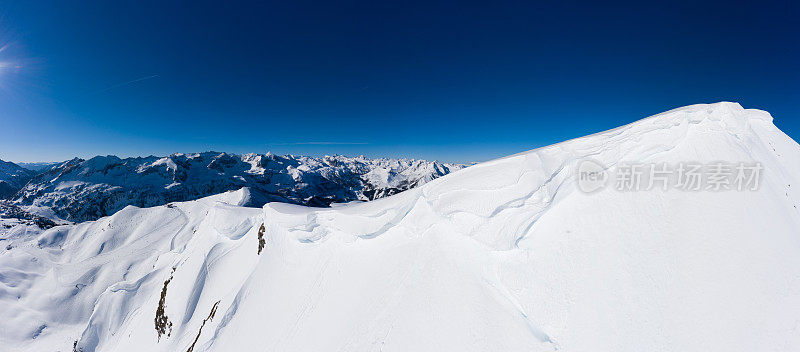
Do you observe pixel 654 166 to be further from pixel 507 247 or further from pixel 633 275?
pixel 507 247

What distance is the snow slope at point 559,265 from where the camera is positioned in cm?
498

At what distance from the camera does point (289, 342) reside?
902cm

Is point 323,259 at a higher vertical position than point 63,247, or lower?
higher

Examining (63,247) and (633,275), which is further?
(63,247)

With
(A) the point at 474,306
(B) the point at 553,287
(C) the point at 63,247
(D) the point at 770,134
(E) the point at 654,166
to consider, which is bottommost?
(C) the point at 63,247

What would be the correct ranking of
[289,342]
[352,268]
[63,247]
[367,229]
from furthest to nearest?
[63,247], [367,229], [352,268], [289,342]

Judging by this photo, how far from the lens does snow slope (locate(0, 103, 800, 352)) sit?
196 inches

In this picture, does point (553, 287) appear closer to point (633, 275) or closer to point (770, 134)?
point (633, 275)

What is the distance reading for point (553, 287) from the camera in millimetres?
5918

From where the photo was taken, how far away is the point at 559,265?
6.14m

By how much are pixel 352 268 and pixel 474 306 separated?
17.1 feet

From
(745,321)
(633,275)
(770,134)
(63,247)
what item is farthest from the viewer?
(63,247)

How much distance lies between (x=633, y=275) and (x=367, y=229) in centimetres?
882

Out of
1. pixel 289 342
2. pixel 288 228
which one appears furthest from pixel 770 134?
pixel 288 228
